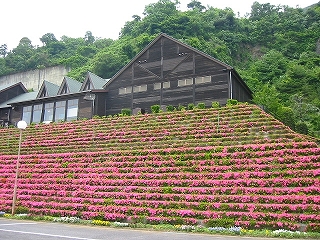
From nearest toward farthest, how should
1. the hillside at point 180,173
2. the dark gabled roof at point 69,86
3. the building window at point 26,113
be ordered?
the hillside at point 180,173 → the dark gabled roof at point 69,86 → the building window at point 26,113

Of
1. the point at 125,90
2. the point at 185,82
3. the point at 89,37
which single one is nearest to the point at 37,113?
the point at 125,90

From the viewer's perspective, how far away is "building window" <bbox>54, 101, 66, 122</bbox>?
38469mm

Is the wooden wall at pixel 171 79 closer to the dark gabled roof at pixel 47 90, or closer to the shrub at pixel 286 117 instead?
the shrub at pixel 286 117

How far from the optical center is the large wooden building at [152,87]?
103 feet

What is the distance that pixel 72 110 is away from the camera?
38.1m

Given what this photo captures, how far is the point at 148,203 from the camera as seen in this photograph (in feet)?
53.2

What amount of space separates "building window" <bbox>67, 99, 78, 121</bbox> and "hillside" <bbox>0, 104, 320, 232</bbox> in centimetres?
997

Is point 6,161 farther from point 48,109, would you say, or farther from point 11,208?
point 48,109

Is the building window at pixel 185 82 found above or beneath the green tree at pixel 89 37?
beneath

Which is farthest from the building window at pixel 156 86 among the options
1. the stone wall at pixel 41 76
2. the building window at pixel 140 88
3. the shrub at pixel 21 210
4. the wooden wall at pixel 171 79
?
the stone wall at pixel 41 76

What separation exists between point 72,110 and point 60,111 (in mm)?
1871

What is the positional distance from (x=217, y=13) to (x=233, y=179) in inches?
2794

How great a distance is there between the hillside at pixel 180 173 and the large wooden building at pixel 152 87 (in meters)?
5.50


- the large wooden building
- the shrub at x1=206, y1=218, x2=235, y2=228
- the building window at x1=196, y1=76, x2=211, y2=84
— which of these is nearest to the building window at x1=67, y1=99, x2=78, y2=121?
the large wooden building
